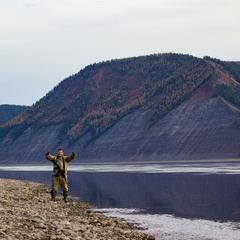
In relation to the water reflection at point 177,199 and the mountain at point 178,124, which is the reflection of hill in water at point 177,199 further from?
the mountain at point 178,124

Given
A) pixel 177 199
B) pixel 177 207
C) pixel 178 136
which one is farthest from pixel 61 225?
pixel 178 136

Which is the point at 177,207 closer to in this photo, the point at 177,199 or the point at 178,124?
the point at 177,199

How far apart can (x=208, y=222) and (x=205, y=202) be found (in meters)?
8.07

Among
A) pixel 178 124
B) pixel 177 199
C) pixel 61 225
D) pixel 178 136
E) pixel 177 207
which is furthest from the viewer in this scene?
pixel 178 124

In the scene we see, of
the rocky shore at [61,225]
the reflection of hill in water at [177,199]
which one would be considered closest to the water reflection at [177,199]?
the reflection of hill in water at [177,199]

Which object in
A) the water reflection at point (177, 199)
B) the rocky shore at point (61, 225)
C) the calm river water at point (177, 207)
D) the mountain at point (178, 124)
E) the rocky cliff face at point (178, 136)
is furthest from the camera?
the mountain at point (178, 124)

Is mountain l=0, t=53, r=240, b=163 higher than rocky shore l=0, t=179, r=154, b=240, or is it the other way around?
mountain l=0, t=53, r=240, b=163

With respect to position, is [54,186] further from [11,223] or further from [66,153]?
[66,153]

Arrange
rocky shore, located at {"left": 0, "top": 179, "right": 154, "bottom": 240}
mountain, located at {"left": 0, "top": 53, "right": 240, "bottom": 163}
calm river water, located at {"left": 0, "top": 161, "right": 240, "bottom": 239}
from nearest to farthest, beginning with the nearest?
rocky shore, located at {"left": 0, "top": 179, "right": 154, "bottom": 240} → calm river water, located at {"left": 0, "top": 161, "right": 240, "bottom": 239} → mountain, located at {"left": 0, "top": 53, "right": 240, "bottom": 163}

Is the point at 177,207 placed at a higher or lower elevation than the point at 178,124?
lower

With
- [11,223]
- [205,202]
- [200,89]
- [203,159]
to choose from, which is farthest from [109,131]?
[11,223]

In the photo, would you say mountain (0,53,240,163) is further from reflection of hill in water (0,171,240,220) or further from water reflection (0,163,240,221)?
water reflection (0,163,240,221)

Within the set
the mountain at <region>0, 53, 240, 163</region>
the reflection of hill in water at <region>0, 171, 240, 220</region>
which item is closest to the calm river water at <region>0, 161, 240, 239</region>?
the reflection of hill in water at <region>0, 171, 240, 220</region>

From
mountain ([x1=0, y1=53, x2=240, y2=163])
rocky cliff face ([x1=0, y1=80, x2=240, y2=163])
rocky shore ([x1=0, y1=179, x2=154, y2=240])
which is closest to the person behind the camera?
rocky shore ([x1=0, y1=179, x2=154, y2=240])
